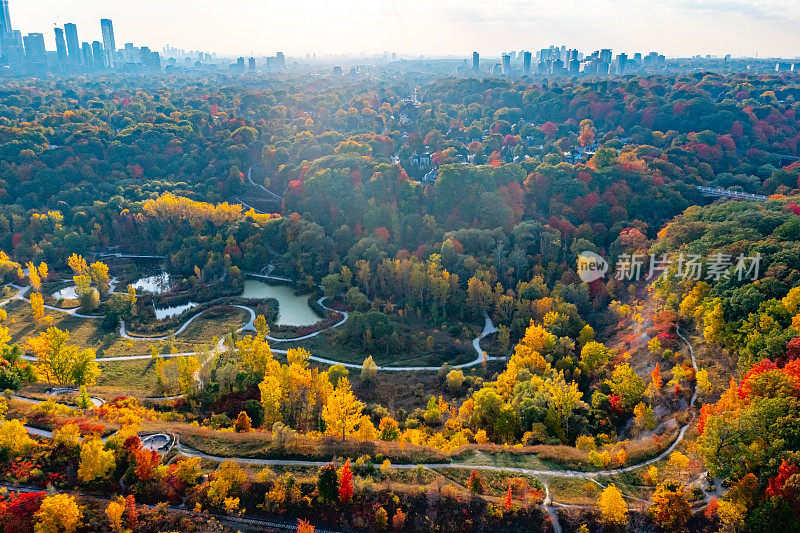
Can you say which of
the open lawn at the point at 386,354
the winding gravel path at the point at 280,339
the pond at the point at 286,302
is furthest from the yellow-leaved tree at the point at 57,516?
the pond at the point at 286,302

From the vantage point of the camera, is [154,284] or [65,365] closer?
[65,365]

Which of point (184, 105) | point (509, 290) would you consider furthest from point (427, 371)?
point (184, 105)

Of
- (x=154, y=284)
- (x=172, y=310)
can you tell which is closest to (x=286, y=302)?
(x=172, y=310)

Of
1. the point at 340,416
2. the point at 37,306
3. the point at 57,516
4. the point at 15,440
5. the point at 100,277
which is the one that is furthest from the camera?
the point at 100,277

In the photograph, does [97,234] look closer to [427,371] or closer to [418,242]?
[418,242]

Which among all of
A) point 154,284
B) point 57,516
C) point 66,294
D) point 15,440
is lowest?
point 154,284

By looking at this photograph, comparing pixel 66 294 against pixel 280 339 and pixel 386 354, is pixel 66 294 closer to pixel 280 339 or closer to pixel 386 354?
pixel 280 339
